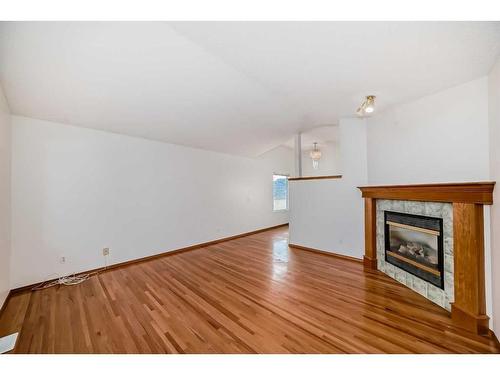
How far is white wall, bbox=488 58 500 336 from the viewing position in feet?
5.28

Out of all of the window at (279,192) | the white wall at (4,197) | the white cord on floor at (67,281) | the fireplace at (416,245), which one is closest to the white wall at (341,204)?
the fireplace at (416,245)

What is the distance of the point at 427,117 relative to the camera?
2484 millimetres

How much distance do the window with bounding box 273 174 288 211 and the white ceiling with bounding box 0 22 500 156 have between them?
3.99 meters

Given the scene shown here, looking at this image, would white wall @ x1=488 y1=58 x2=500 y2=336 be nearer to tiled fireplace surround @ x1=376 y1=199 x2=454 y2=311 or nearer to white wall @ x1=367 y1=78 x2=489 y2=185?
white wall @ x1=367 y1=78 x2=489 y2=185

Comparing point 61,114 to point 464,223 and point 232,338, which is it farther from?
point 464,223

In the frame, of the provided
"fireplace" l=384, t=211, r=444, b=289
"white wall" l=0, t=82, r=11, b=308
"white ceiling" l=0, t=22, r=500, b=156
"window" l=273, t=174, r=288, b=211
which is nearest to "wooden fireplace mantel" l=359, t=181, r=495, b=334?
"fireplace" l=384, t=211, r=444, b=289

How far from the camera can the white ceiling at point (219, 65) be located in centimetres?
159

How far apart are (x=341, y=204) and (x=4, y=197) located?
15.9 feet

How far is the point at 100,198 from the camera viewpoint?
3.16 meters

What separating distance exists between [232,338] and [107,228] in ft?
9.25

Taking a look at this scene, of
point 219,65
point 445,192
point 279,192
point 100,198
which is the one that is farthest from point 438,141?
point 279,192

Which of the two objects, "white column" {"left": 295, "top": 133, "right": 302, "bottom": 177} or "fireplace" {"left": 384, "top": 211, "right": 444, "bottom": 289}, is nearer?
"fireplace" {"left": 384, "top": 211, "right": 444, "bottom": 289}

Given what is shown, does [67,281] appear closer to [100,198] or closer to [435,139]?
[100,198]
